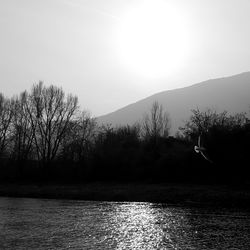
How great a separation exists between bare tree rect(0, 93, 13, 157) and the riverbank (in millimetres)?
19765

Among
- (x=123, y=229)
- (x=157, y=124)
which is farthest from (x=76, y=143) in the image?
(x=123, y=229)

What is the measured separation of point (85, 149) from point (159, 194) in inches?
1400

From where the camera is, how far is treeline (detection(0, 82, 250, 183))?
197ft

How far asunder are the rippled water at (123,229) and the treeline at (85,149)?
82.7ft

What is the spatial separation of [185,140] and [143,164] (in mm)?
9723

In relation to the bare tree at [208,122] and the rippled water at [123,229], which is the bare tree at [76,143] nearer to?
the bare tree at [208,122]

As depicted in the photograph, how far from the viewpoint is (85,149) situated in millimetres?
81188

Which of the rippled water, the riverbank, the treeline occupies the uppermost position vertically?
the treeline

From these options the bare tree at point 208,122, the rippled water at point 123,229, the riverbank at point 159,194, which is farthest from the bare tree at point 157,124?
the rippled water at point 123,229

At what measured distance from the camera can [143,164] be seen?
66.4 m

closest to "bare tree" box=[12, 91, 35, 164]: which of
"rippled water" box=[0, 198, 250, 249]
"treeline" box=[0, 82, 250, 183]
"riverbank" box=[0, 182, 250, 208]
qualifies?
"treeline" box=[0, 82, 250, 183]

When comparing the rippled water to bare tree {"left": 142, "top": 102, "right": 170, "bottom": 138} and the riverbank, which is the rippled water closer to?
the riverbank

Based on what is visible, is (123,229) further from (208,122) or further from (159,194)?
(208,122)

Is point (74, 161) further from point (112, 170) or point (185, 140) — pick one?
point (185, 140)
